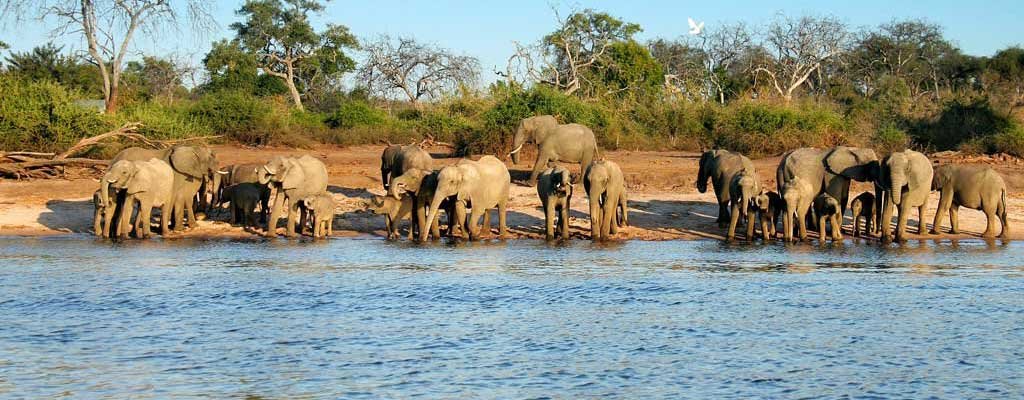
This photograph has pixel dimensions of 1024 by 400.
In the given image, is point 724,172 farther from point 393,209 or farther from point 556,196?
point 393,209

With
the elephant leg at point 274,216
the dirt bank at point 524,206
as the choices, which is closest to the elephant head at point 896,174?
the dirt bank at point 524,206

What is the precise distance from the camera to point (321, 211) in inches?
742

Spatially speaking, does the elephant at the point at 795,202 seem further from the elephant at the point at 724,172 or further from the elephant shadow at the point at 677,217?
the elephant shadow at the point at 677,217

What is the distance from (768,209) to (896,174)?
1.79m

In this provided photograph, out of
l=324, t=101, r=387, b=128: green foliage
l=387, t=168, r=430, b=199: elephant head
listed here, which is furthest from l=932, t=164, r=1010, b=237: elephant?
l=324, t=101, r=387, b=128: green foliage

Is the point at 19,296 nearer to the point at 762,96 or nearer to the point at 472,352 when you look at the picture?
the point at 472,352

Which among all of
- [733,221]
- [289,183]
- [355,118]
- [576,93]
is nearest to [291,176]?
[289,183]

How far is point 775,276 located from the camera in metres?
15.0

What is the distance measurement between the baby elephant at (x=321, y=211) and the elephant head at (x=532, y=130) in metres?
6.40

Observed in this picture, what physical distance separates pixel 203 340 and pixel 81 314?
193 cm

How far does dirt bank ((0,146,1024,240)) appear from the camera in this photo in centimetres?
1975

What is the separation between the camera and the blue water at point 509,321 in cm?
937

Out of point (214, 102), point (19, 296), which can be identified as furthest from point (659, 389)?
point (214, 102)

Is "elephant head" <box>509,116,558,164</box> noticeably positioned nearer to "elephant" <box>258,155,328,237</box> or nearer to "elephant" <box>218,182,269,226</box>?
"elephant" <box>258,155,328,237</box>
